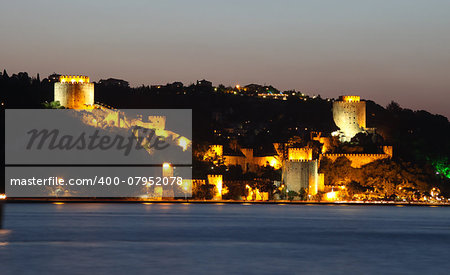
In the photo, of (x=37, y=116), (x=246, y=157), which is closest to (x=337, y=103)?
(x=246, y=157)

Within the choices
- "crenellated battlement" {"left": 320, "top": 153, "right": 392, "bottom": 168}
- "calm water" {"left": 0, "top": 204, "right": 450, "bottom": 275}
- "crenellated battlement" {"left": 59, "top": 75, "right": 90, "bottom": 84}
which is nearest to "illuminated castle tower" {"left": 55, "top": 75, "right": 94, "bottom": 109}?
"crenellated battlement" {"left": 59, "top": 75, "right": 90, "bottom": 84}

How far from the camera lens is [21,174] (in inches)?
3674

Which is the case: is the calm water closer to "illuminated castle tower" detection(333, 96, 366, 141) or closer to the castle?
the castle

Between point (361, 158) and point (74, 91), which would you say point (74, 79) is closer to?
point (74, 91)

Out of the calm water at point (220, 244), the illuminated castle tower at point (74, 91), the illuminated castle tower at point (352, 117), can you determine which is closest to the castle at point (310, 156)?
the illuminated castle tower at point (352, 117)

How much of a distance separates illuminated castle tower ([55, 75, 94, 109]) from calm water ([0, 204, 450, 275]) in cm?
2173

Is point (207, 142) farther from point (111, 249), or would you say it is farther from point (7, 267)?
point (7, 267)

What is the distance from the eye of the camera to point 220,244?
48406mm

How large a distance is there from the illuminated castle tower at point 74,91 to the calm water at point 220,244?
21734mm

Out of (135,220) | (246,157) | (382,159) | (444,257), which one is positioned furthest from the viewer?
(246,157)

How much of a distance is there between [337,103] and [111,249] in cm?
6043

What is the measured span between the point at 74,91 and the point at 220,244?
47480mm

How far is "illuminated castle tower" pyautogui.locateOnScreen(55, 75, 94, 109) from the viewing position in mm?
92625

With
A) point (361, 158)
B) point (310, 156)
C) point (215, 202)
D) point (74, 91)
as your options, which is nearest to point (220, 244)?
point (310, 156)
